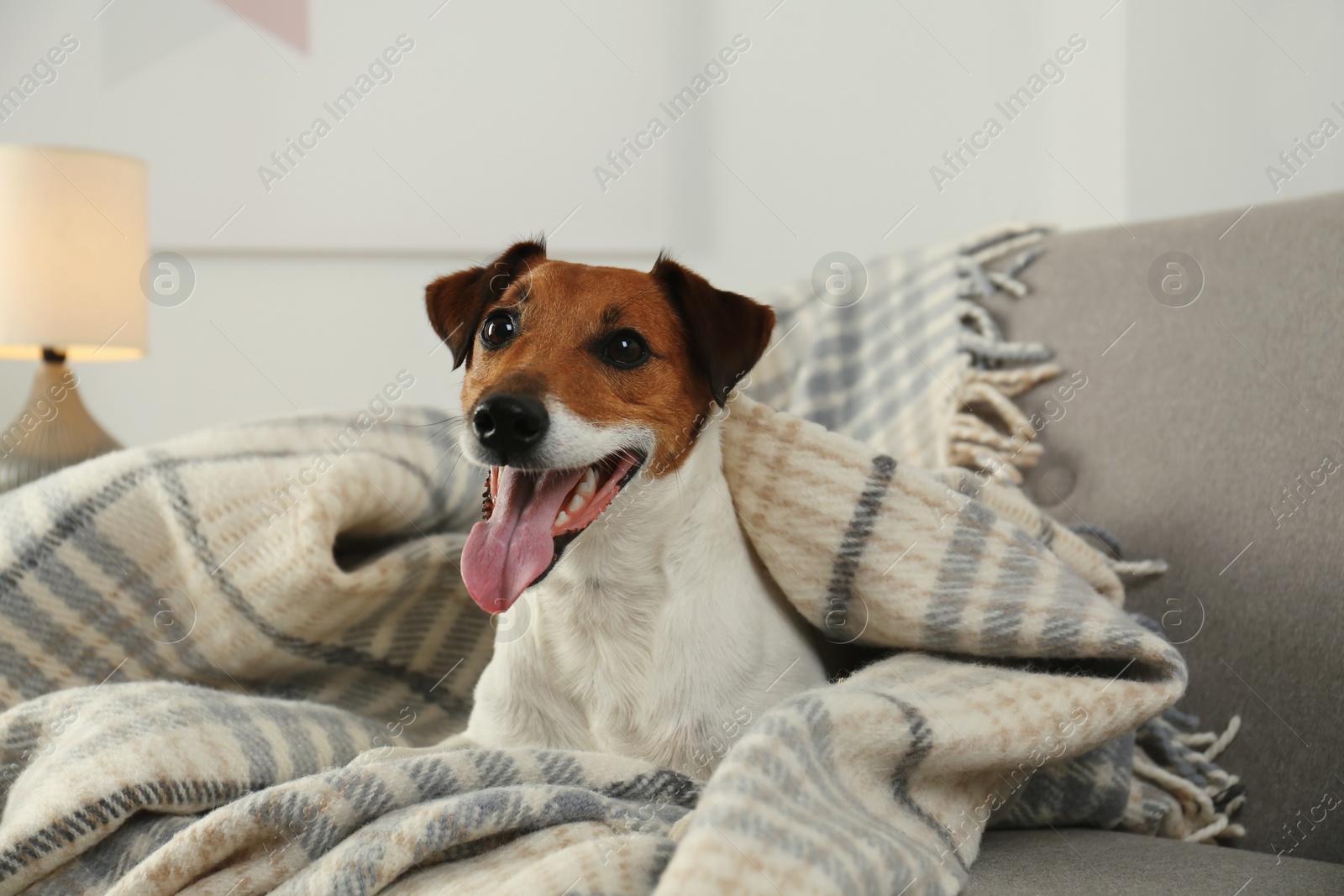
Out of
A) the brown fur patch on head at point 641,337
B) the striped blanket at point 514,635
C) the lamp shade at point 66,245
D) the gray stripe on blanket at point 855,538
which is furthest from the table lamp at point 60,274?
the gray stripe on blanket at point 855,538

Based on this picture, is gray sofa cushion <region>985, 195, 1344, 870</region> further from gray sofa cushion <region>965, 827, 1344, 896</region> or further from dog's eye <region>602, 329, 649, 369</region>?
dog's eye <region>602, 329, 649, 369</region>

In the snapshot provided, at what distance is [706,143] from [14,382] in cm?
223

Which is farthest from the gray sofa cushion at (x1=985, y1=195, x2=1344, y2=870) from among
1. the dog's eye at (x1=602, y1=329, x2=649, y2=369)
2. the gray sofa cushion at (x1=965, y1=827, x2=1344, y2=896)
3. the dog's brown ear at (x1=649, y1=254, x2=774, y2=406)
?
the dog's eye at (x1=602, y1=329, x2=649, y2=369)

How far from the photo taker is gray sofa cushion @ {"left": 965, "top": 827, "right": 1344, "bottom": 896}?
2.95 feet

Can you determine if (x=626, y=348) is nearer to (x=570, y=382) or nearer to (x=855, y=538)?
(x=570, y=382)

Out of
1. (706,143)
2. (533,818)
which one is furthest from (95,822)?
(706,143)

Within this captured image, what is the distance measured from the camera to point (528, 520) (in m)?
1.09

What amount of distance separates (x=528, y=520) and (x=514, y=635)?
197mm

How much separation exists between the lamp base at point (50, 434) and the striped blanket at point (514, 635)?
0.77 m

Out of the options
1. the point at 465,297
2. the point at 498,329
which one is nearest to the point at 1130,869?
the point at 498,329

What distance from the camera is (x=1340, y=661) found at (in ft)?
3.92

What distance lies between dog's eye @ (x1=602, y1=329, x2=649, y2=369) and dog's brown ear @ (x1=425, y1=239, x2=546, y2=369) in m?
0.20

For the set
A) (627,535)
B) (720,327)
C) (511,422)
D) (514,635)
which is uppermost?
(720,327)

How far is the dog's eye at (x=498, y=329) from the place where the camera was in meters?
1.22
